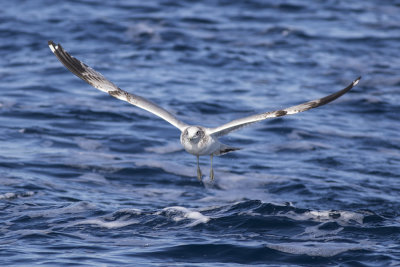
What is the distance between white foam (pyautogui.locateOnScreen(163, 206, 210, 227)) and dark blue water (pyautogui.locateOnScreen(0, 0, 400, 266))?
0.04 m

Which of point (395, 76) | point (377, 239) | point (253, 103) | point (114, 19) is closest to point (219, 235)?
point (377, 239)

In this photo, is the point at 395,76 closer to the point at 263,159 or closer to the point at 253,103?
the point at 253,103

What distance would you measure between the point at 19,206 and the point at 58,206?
0.63 m

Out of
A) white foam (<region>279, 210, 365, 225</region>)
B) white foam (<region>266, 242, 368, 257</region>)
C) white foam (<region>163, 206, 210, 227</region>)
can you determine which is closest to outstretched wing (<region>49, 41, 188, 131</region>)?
white foam (<region>163, 206, 210, 227</region>)

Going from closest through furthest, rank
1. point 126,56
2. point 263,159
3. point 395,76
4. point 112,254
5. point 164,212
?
point 112,254 → point 164,212 → point 263,159 → point 395,76 → point 126,56

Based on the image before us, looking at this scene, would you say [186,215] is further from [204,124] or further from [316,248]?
[204,124]

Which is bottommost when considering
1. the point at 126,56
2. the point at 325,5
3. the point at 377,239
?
the point at 377,239

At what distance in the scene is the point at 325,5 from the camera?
96.6ft

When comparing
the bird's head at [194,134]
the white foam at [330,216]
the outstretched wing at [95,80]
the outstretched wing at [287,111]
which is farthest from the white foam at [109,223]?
the white foam at [330,216]

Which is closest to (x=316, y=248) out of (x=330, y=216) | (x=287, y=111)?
(x=330, y=216)

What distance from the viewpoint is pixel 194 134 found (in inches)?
426

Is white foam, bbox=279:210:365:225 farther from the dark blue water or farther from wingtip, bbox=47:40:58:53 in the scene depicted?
wingtip, bbox=47:40:58:53

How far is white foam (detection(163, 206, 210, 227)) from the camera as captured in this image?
11711 mm

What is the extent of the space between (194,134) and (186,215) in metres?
1.77
